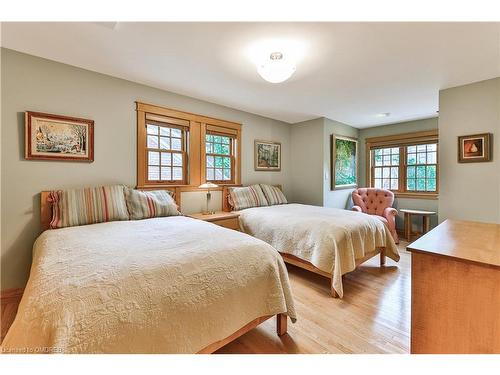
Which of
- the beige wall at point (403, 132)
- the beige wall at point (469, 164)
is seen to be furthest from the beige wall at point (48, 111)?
the beige wall at point (403, 132)

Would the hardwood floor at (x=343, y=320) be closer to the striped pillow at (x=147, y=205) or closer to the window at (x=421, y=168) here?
the striped pillow at (x=147, y=205)

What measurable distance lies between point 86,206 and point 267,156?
3136 mm

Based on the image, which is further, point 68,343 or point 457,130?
point 457,130

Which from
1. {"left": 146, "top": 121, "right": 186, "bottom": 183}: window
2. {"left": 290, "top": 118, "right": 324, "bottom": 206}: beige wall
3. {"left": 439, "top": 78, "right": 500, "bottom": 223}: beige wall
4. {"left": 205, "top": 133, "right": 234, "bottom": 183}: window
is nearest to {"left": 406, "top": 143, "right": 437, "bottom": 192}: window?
{"left": 439, "top": 78, "right": 500, "bottom": 223}: beige wall

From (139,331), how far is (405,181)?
17.8 ft

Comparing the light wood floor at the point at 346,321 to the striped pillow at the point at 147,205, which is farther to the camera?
the striped pillow at the point at 147,205

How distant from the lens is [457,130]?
114 inches

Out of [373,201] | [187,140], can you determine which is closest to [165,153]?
[187,140]

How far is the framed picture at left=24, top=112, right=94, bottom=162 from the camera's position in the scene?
2176mm

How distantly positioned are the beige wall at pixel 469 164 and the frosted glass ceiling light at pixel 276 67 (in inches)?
96.2

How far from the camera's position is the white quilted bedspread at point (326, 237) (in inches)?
89.6
